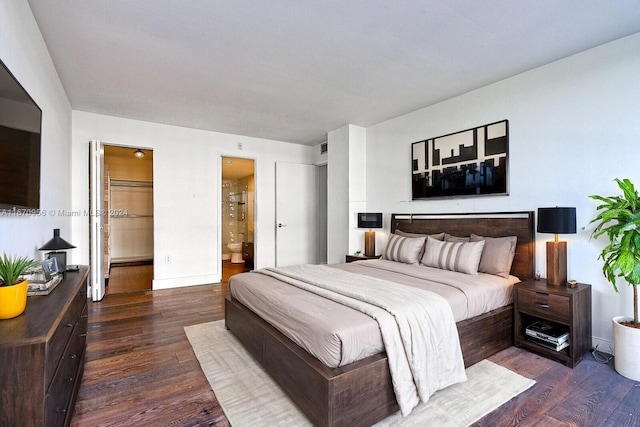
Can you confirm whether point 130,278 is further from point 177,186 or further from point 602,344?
point 602,344

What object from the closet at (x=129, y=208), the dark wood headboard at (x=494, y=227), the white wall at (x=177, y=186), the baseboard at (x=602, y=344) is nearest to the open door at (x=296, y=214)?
the white wall at (x=177, y=186)

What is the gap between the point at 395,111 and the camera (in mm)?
4320

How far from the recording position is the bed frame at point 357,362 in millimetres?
1607

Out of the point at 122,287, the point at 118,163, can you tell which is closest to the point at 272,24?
the point at 122,287

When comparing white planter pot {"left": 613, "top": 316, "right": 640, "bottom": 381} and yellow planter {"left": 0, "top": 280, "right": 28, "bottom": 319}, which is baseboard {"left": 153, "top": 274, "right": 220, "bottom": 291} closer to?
yellow planter {"left": 0, "top": 280, "right": 28, "bottom": 319}

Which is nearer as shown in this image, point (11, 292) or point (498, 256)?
point (11, 292)

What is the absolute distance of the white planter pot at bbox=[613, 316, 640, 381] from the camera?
2.18 m

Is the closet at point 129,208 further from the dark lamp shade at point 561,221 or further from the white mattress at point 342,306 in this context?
the dark lamp shade at point 561,221

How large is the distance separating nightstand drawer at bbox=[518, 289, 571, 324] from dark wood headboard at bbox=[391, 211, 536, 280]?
48cm

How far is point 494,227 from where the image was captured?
132 inches

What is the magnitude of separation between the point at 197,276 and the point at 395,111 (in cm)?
407

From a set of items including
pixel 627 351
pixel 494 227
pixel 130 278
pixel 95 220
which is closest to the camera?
pixel 627 351

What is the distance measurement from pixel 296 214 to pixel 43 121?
412cm

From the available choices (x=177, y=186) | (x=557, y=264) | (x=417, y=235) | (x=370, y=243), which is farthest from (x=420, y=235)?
(x=177, y=186)
